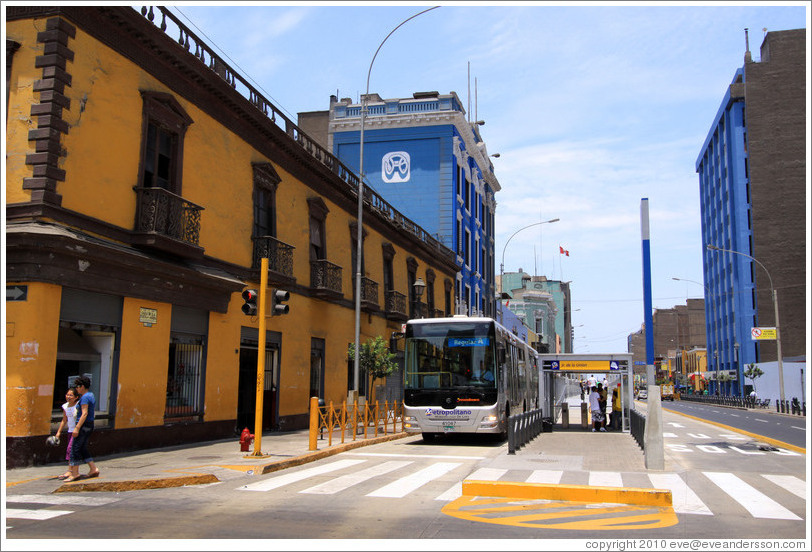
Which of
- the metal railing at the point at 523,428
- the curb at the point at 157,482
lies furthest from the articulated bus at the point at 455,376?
the curb at the point at 157,482

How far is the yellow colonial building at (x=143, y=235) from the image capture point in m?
12.3

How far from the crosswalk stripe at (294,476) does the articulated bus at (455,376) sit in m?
4.21

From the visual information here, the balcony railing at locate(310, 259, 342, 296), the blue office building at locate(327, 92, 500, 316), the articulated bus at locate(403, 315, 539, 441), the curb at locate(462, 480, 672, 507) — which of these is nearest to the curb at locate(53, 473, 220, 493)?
the curb at locate(462, 480, 672, 507)

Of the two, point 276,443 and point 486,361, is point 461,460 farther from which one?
point 276,443

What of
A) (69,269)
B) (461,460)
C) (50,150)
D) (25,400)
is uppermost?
(50,150)

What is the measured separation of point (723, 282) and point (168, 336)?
262 ft

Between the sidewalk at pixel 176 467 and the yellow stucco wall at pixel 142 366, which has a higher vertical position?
the yellow stucco wall at pixel 142 366

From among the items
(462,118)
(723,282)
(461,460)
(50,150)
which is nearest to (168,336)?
(50,150)

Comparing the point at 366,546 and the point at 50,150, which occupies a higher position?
the point at 50,150

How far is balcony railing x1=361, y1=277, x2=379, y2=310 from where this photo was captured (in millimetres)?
26875

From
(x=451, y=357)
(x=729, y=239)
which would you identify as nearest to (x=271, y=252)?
(x=451, y=357)

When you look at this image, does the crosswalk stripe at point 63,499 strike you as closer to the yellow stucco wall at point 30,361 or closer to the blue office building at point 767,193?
the yellow stucco wall at point 30,361

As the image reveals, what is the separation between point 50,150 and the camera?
1249 centimetres

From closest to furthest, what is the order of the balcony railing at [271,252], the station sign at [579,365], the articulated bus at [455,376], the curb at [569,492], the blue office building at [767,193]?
the curb at [569,492]
the articulated bus at [455,376]
the balcony railing at [271,252]
the station sign at [579,365]
the blue office building at [767,193]
